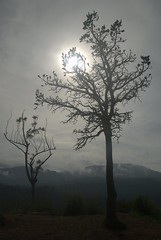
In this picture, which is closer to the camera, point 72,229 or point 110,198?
point 72,229

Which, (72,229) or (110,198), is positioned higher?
(110,198)

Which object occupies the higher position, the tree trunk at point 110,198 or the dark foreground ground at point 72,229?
the tree trunk at point 110,198

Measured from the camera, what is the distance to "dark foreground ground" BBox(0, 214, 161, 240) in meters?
14.0

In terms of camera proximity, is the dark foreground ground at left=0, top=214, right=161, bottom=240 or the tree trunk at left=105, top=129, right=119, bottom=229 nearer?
the dark foreground ground at left=0, top=214, right=161, bottom=240

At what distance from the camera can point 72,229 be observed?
15242mm

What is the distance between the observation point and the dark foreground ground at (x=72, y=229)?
45.8ft

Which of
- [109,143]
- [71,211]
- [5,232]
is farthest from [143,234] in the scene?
[71,211]

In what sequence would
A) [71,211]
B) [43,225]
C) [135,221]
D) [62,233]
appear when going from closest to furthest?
[62,233] → [43,225] → [135,221] → [71,211]

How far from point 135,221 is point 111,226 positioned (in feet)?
7.66

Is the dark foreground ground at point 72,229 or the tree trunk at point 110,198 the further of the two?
the tree trunk at point 110,198

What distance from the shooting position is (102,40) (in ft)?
57.8

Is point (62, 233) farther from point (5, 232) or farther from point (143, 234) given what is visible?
point (143, 234)

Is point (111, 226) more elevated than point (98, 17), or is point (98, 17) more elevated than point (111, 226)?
point (98, 17)

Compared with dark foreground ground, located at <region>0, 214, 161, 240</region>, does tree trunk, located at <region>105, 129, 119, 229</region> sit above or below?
above
